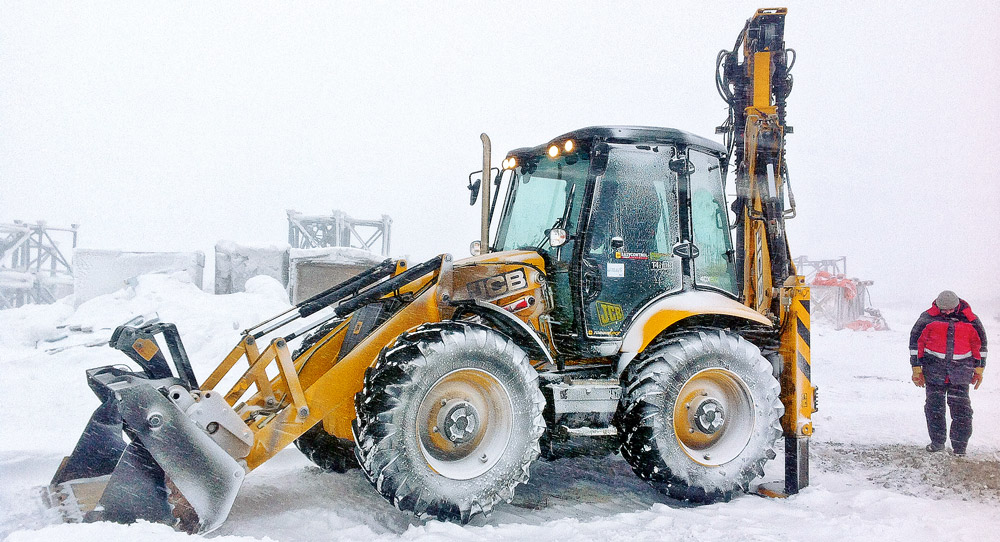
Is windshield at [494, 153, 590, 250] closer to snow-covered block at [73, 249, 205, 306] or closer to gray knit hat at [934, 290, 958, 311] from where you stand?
gray knit hat at [934, 290, 958, 311]

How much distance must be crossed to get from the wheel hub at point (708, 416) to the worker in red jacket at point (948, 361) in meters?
1.99

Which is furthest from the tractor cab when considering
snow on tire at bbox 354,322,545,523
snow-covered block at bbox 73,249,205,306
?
snow-covered block at bbox 73,249,205,306

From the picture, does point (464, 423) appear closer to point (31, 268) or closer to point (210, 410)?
point (210, 410)

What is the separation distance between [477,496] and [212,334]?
20.7ft

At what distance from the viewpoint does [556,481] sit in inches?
158

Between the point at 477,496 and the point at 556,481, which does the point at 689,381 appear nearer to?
the point at 556,481

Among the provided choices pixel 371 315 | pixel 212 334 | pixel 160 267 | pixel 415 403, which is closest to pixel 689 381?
pixel 415 403

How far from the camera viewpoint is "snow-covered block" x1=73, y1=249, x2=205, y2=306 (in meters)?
10.8

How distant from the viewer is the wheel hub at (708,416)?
364 centimetres

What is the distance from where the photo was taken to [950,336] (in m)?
4.54

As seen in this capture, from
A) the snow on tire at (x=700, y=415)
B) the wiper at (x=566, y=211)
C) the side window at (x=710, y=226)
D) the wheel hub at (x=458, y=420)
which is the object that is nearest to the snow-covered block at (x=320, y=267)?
the wiper at (x=566, y=211)

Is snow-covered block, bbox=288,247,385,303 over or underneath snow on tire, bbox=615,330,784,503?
over

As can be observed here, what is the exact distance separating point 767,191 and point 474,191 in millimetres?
1981

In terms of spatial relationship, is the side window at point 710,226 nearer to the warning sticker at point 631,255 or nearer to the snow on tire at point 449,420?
the warning sticker at point 631,255
